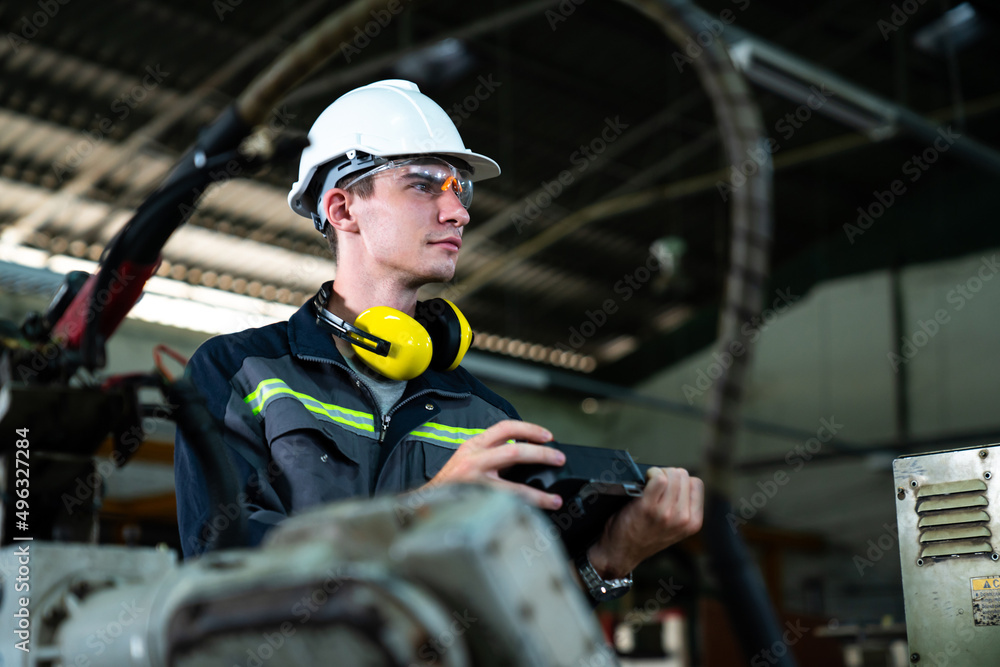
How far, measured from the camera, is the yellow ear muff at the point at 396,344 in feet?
6.00

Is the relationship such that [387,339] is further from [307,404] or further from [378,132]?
[378,132]

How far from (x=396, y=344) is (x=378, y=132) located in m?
0.48

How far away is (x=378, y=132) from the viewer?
80.6 inches

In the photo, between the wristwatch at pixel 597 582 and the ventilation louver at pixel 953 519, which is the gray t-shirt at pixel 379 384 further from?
the ventilation louver at pixel 953 519

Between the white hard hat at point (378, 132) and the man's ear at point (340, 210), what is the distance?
43 millimetres

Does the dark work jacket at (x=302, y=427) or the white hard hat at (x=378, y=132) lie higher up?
the white hard hat at (x=378, y=132)

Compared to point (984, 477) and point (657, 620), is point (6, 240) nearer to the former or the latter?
point (657, 620)

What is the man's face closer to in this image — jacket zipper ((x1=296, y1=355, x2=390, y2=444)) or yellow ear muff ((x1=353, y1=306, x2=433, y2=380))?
yellow ear muff ((x1=353, y1=306, x2=433, y2=380))

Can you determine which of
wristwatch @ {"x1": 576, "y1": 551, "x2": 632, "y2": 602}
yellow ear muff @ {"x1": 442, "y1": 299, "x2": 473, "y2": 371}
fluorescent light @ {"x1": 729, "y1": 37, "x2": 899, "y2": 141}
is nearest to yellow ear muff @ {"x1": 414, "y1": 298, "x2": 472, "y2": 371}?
yellow ear muff @ {"x1": 442, "y1": 299, "x2": 473, "y2": 371}

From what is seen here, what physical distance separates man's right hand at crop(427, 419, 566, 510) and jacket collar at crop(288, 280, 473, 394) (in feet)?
2.01

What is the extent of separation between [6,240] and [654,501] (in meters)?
7.89

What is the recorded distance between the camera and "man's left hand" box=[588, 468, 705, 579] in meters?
1.41

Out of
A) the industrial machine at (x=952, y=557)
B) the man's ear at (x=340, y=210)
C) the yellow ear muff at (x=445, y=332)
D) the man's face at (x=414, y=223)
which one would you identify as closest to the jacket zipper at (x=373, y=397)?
the yellow ear muff at (x=445, y=332)

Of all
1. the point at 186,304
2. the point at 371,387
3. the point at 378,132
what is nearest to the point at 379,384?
the point at 371,387
